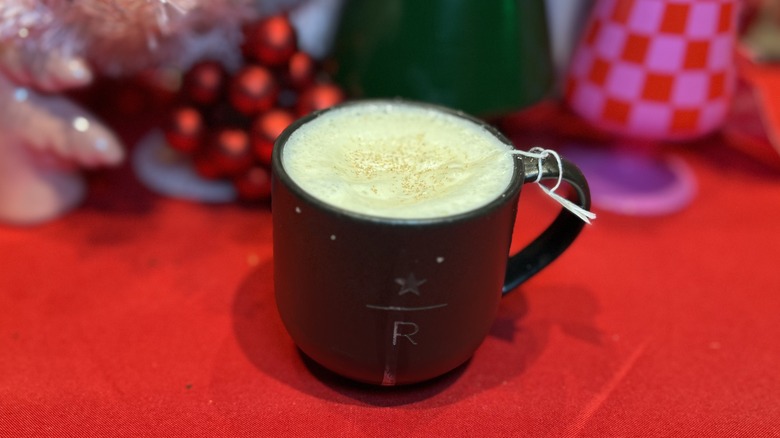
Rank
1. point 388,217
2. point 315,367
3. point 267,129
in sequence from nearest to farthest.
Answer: point 388,217 < point 315,367 < point 267,129

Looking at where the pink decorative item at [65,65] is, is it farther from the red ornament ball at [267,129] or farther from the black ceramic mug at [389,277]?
the black ceramic mug at [389,277]

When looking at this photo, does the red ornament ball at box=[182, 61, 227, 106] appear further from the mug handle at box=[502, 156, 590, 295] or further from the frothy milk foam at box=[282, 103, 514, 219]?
the mug handle at box=[502, 156, 590, 295]

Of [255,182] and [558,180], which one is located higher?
[558,180]

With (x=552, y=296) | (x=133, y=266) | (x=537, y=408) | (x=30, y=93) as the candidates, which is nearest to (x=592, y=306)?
(x=552, y=296)

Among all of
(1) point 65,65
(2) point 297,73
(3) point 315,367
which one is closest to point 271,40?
→ (2) point 297,73

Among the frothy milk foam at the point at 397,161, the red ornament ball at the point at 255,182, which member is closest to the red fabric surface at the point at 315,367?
the red ornament ball at the point at 255,182

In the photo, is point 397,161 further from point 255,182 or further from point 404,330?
point 255,182
